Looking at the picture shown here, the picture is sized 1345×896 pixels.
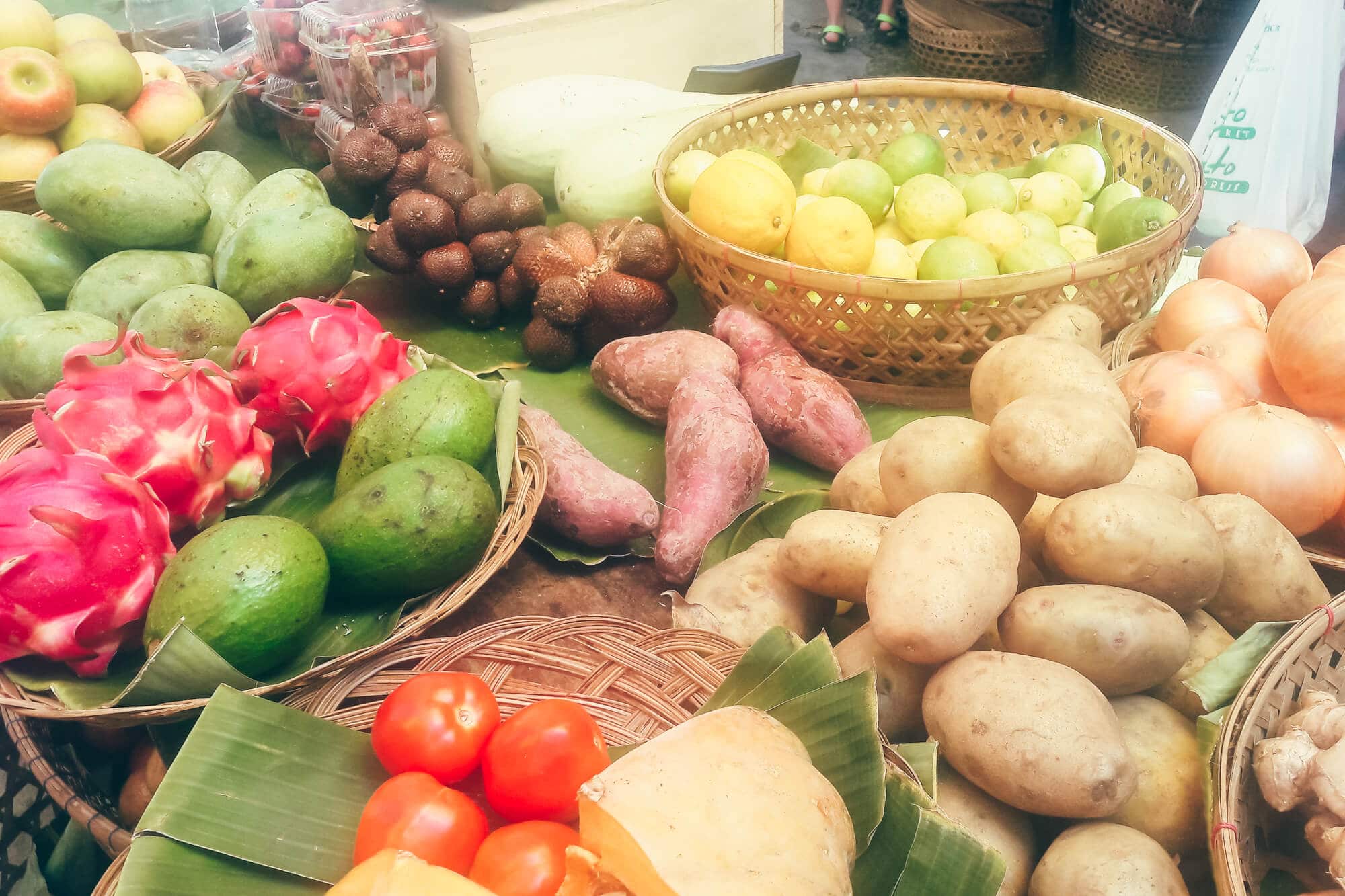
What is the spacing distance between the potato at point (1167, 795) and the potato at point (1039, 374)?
42cm

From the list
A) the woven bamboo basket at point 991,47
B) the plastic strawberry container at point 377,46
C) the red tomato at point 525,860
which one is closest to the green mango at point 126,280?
the plastic strawberry container at point 377,46

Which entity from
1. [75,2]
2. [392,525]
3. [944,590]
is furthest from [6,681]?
[75,2]

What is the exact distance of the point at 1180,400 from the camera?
1362mm

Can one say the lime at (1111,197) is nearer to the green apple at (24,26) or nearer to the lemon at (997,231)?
the lemon at (997,231)

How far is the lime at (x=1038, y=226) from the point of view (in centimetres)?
185

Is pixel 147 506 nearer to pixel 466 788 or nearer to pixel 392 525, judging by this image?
pixel 392 525

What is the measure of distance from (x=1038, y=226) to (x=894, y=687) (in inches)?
46.1

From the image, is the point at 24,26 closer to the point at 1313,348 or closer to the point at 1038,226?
the point at 1038,226

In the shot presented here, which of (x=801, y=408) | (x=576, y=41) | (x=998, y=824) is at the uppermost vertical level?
(x=576, y=41)

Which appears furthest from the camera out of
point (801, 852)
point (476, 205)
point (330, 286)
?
point (476, 205)

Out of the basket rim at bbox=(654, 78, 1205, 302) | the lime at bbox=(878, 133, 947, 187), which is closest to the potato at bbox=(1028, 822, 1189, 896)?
the basket rim at bbox=(654, 78, 1205, 302)

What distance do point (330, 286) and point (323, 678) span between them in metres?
0.96

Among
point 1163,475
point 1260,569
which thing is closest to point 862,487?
point 1163,475

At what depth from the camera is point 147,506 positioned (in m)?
1.15
